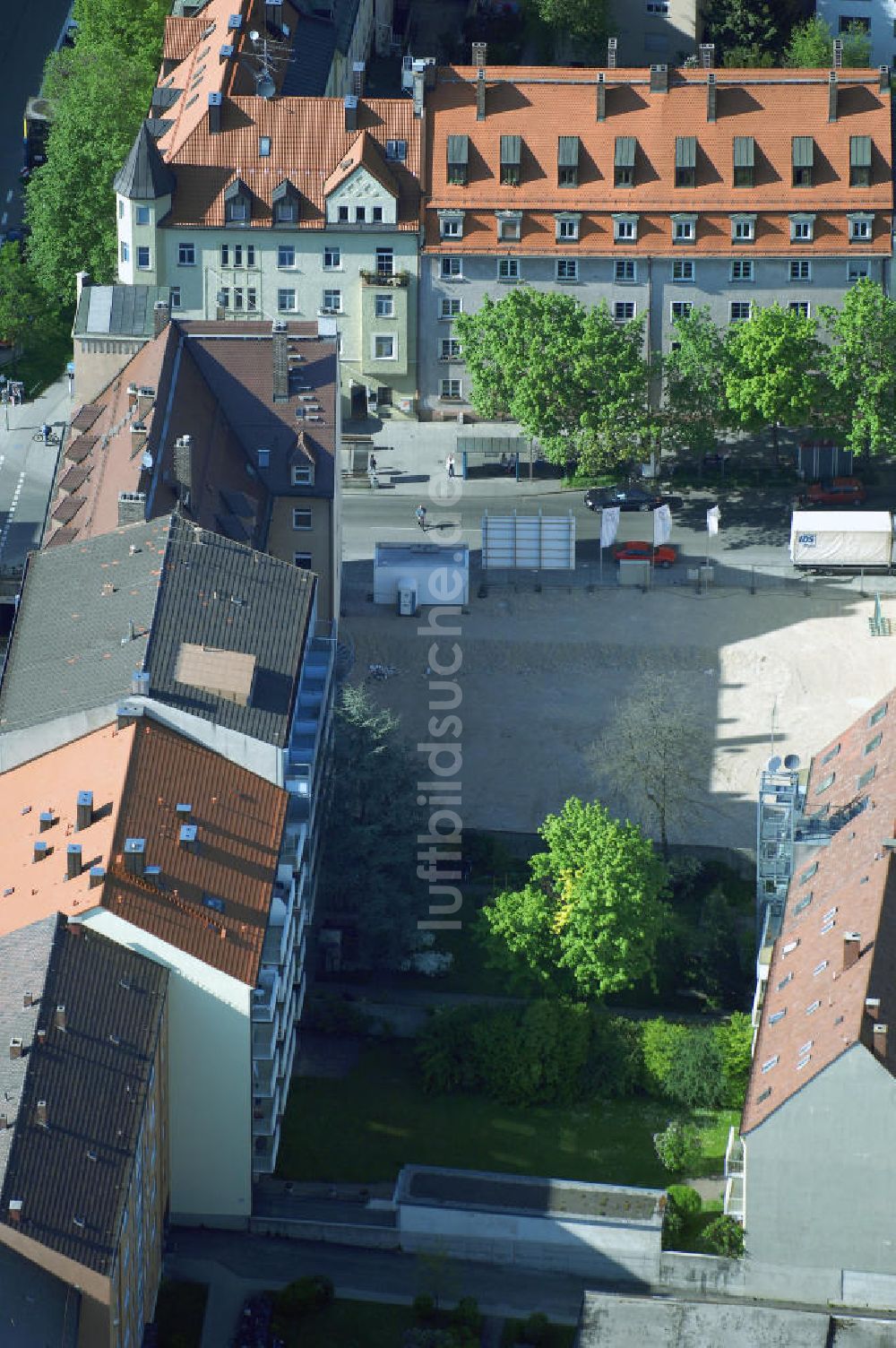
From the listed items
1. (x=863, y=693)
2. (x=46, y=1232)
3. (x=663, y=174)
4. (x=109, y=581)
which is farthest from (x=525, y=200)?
(x=46, y=1232)

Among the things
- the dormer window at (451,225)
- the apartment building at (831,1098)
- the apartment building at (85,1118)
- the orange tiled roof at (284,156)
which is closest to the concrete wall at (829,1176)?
the apartment building at (831,1098)

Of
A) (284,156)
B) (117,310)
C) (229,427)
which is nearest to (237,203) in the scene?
(284,156)

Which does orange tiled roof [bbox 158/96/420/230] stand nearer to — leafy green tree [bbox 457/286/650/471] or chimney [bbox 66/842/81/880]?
leafy green tree [bbox 457/286/650/471]

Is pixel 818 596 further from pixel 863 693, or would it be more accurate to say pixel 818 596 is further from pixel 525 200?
pixel 525 200

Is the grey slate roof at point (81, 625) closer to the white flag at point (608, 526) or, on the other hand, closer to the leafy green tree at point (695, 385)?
the white flag at point (608, 526)

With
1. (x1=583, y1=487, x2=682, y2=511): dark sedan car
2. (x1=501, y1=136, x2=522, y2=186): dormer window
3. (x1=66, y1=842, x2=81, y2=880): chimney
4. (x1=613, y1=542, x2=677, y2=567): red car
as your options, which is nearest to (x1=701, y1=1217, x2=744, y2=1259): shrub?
(x1=66, y1=842, x2=81, y2=880): chimney
